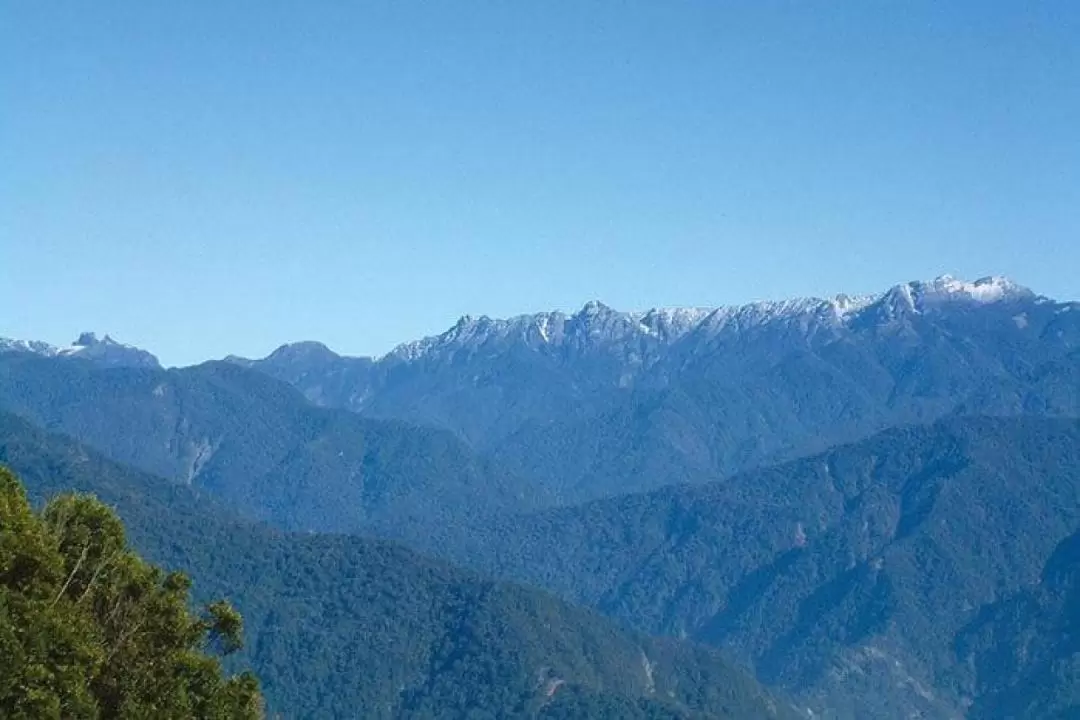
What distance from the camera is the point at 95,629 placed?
55.4 meters

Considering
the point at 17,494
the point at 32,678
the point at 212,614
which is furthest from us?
the point at 212,614

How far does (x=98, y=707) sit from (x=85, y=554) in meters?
7.75

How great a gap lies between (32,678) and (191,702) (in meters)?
9.59

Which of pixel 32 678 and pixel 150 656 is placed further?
pixel 150 656

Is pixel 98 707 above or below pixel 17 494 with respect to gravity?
below

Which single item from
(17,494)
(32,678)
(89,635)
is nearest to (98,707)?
(89,635)

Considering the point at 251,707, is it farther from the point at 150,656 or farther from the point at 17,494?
the point at 17,494

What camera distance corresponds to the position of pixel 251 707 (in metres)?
59.8

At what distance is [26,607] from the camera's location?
48719 millimetres

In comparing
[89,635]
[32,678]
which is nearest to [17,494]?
[89,635]

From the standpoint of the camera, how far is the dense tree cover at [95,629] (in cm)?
4747

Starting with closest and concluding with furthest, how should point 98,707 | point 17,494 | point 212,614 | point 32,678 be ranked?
1. point 32,678
2. point 98,707
3. point 17,494
4. point 212,614

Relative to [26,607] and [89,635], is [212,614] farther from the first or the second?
[26,607]

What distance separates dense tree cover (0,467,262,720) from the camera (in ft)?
156
